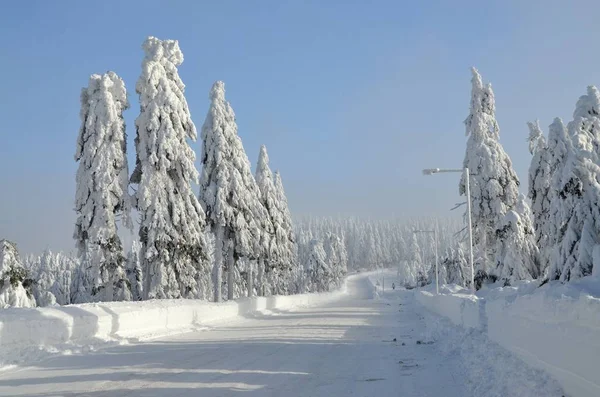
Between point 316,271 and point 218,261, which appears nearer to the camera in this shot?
point 218,261

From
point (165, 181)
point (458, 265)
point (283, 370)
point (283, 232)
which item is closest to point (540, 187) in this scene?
point (283, 232)

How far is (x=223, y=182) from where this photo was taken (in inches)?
1355

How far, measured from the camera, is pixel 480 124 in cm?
3778

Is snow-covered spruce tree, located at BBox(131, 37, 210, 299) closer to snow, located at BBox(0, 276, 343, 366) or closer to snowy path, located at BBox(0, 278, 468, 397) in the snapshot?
snow, located at BBox(0, 276, 343, 366)

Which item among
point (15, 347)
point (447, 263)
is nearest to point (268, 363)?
point (15, 347)

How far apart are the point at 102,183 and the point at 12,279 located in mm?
8220

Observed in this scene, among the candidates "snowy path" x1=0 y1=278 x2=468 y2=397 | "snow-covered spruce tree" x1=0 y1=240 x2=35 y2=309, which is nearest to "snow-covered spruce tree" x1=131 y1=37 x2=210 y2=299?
"snow-covered spruce tree" x1=0 y1=240 x2=35 y2=309

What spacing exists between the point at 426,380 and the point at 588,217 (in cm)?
1308

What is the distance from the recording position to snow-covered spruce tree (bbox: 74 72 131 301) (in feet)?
83.8

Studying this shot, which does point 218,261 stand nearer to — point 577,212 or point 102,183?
point 102,183

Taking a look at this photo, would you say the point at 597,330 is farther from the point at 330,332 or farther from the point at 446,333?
the point at 330,332

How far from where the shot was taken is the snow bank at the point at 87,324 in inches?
491

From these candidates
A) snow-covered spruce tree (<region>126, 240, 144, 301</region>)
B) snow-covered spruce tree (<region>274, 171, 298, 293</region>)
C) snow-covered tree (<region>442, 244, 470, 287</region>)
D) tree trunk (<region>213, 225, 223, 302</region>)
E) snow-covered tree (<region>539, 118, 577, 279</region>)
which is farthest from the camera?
snow-covered tree (<region>442, 244, 470, 287</region>)

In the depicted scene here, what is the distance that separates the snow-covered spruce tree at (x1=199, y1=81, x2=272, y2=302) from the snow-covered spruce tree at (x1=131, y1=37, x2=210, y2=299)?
17.5 feet
